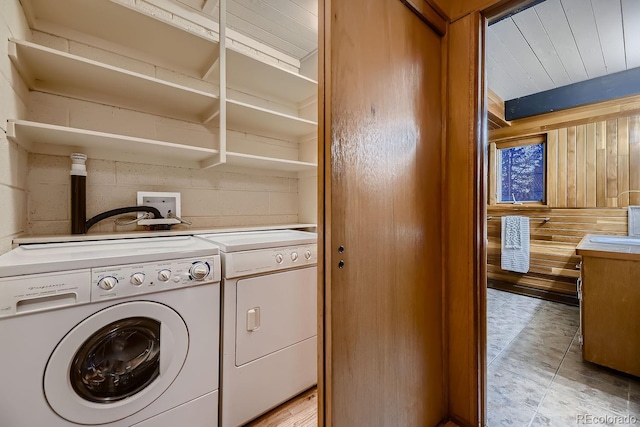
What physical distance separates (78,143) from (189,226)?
73 cm

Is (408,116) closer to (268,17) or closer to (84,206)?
(268,17)

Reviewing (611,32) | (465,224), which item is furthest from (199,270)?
(611,32)

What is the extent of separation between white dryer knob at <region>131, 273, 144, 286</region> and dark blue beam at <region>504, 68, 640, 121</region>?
13.4ft

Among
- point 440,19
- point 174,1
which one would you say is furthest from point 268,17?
point 440,19

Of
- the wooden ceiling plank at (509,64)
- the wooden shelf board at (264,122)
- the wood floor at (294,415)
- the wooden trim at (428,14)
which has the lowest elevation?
the wood floor at (294,415)

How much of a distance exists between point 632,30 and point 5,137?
3827 mm

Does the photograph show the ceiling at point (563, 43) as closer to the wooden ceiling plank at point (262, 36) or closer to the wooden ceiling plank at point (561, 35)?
the wooden ceiling plank at point (561, 35)

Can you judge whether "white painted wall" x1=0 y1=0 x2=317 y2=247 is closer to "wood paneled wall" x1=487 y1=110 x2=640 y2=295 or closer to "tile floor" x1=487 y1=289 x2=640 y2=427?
"tile floor" x1=487 y1=289 x2=640 y2=427

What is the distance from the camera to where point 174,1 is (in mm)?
1697

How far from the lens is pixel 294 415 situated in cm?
146

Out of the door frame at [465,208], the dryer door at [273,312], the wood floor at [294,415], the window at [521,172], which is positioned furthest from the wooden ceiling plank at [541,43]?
the wood floor at [294,415]

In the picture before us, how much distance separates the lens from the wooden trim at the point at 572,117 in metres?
2.67

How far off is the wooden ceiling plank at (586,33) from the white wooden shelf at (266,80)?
178 centimetres

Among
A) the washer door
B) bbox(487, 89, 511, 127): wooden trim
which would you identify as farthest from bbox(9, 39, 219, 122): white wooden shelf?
bbox(487, 89, 511, 127): wooden trim
